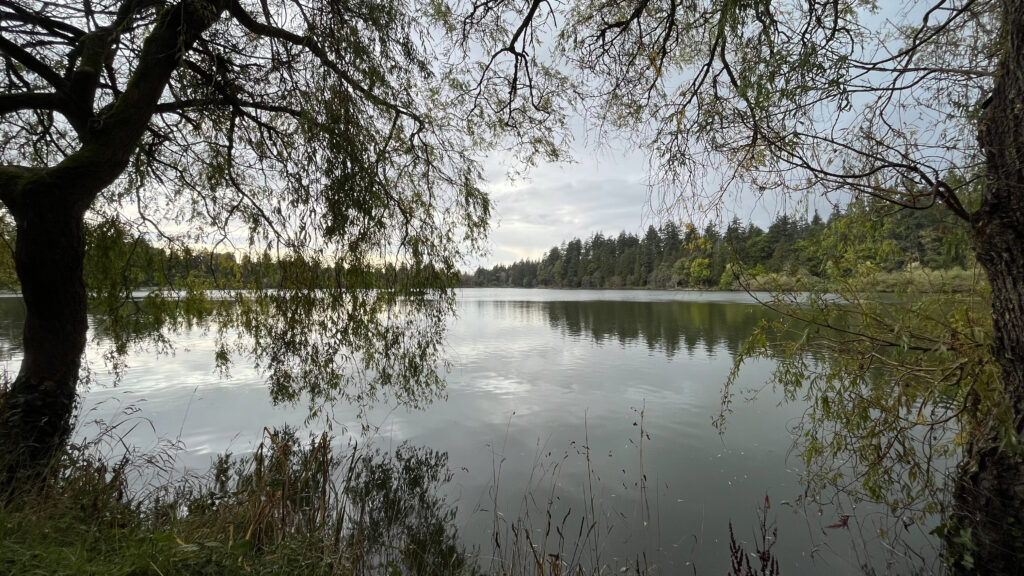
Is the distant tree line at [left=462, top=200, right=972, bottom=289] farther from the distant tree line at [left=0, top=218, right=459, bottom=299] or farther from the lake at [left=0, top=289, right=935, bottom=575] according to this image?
the distant tree line at [left=0, top=218, right=459, bottom=299]

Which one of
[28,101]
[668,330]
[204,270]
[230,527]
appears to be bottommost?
[668,330]

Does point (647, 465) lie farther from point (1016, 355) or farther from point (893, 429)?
point (1016, 355)

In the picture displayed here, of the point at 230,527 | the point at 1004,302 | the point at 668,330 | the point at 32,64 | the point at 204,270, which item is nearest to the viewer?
the point at 1004,302

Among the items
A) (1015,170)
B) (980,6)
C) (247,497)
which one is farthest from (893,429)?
(247,497)

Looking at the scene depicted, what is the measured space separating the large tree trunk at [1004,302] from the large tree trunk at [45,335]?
5099 mm

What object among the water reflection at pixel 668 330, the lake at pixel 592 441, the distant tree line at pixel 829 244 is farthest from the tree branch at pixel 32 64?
the water reflection at pixel 668 330

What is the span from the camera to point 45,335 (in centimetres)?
271

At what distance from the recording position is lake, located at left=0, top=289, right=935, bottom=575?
3344 millimetres

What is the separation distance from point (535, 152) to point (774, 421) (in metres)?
5.15

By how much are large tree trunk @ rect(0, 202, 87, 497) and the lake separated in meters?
2.11

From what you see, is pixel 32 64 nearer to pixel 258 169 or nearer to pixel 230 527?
pixel 258 169

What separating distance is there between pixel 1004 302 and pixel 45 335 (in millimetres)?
5401

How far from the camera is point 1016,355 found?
1.85 m

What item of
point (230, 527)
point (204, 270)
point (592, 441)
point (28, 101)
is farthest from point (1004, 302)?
point (204, 270)
